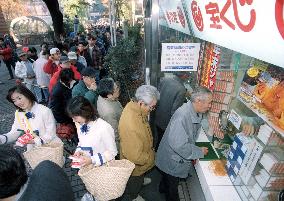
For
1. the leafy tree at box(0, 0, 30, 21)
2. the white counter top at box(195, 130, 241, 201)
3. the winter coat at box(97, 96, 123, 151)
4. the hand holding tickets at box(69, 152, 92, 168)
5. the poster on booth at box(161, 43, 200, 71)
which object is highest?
the poster on booth at box(161, 43, 200, 71)

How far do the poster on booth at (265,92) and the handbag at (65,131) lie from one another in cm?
325

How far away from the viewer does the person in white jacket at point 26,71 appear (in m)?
8.13

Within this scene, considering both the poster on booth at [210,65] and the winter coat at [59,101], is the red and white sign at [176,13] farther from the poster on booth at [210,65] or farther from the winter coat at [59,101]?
the winter coat at [59,101]

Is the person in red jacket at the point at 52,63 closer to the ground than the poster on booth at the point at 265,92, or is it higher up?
closer to the ground

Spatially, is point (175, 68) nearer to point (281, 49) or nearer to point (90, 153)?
point (90, 153)

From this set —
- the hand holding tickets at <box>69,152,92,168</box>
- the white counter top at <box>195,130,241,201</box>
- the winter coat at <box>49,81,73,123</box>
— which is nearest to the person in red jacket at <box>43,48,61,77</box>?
the winter coat at <box>49,81,73,123</box>

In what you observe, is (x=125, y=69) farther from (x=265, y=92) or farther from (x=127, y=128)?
(x=265, y=92)

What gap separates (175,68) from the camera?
4.88 m

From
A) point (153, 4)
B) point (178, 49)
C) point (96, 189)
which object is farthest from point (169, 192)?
point (153, 4)

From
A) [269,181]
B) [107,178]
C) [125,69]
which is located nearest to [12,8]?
[125,69]

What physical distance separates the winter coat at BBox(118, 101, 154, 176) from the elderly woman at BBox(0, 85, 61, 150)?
1.18m

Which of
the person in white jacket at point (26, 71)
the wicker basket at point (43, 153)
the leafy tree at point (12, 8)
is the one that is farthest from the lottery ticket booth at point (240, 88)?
the leafy tree at point (12, 8)

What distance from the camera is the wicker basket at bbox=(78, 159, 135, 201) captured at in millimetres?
3057

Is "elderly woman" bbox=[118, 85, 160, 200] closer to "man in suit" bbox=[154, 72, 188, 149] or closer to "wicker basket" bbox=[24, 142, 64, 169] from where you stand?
"wicker basket" bbox=[24, 142, 64, 169]
